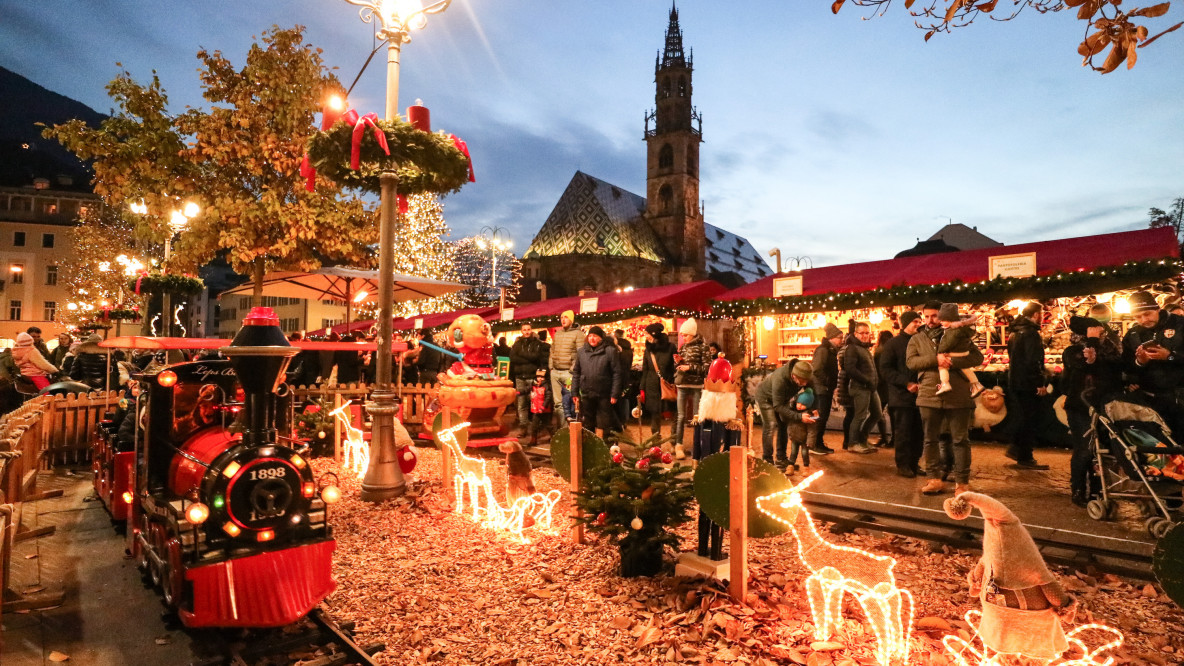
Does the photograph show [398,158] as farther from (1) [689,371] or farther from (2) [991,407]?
(2) [991,407]

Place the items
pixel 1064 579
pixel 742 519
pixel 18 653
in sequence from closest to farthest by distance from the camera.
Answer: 1. pixel 18 653
2. pixel 742 519
3. pixel 1064 579

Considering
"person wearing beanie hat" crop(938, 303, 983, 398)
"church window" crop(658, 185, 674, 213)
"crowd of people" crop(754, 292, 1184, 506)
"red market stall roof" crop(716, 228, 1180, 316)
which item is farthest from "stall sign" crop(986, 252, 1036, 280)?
"church window" crop(658, 185, 674, 213)

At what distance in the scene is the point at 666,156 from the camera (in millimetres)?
62438

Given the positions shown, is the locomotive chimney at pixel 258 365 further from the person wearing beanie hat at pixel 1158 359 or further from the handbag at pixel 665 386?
the person wearing beanie hat at pixel 1158 359

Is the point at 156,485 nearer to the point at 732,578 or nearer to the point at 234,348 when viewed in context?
the point at 234,348

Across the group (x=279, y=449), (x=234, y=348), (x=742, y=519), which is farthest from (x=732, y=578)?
(x=234, y=348)

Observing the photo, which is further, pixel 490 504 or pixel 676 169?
pixel 676 169

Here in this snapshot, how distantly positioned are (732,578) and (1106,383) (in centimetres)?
460

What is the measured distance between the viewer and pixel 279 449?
3.84m

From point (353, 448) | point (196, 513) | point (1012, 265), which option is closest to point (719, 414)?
point (353, 448)

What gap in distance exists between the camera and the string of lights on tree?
7996 mm

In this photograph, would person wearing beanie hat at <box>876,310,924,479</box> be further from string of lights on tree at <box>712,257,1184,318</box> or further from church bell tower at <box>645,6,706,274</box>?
church bell tower at <box>645,6,706,274</box>

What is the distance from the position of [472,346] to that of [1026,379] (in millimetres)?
7093

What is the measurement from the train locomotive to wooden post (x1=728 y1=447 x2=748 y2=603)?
254cm
